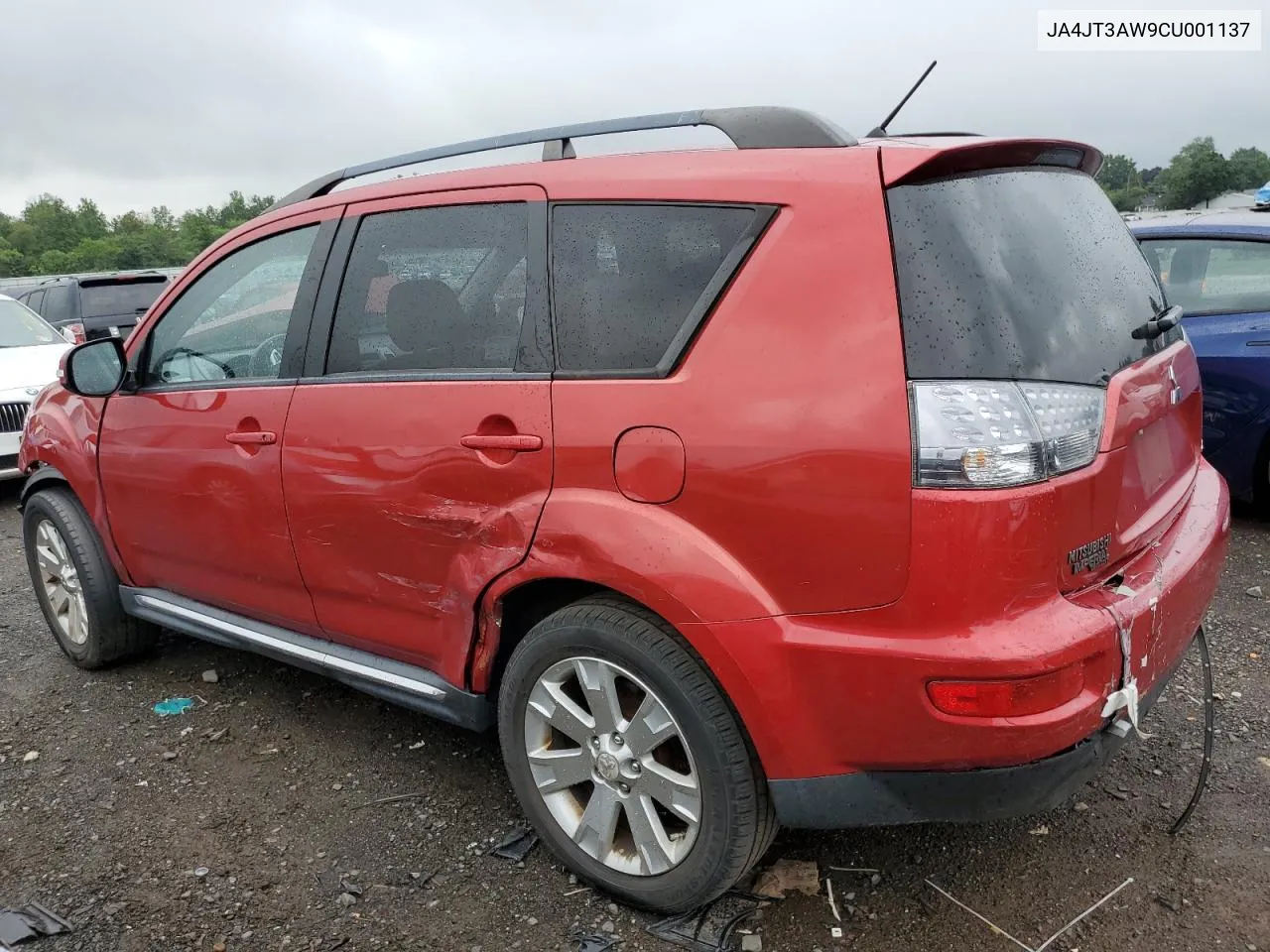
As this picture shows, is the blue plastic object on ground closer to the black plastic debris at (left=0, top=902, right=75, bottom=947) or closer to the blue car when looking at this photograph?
the black plastic debris at (left=0, top=902, right=75, bottom=947)

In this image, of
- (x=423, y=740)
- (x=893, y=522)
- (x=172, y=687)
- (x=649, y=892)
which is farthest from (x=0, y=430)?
(x=893, y=522)

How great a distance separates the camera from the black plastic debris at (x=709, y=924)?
234cm

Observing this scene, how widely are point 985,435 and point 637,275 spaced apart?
35.0 inches

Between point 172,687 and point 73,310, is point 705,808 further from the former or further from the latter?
point 73,310

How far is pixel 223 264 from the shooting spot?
341cm

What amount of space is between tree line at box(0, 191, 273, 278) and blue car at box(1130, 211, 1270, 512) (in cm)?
4540

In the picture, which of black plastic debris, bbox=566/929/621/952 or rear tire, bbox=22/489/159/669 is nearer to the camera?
black plastic debris, bbox=566/929/621/952

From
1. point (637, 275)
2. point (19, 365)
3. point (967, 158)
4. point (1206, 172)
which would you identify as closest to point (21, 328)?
point (19, 365)

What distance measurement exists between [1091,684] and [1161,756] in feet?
4.40

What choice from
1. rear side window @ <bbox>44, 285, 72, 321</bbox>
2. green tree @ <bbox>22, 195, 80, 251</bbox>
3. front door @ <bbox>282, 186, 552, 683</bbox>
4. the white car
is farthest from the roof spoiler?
green tree @ <bbox>22, 195, 80, 251</bbox>

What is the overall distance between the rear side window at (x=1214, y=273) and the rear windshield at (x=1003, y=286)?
327cm

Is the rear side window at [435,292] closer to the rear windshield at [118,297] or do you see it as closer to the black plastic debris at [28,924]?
the black plastic debris at [28,924]

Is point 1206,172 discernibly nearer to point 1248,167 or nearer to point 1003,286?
point 1248,167

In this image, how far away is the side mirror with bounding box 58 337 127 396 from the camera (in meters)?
3.59
